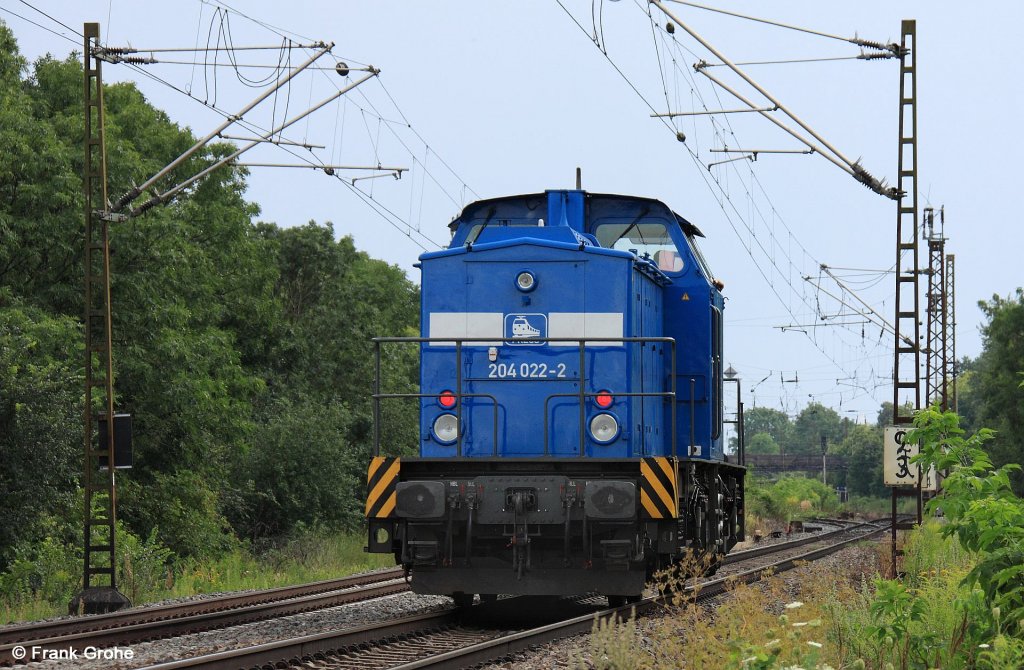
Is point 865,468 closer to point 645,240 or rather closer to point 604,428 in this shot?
point 645,240

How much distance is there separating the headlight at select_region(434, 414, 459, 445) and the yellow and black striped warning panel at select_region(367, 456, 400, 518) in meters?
0.71

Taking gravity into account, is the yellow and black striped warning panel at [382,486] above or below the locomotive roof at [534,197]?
below

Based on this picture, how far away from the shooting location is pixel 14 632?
10148 mm

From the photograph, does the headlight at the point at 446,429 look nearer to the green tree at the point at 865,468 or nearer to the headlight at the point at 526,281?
the headlight at the point at 526,281

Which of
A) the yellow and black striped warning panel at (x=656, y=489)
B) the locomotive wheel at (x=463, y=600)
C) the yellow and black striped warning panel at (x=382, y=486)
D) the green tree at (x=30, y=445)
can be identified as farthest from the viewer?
the green tree at (x=30, y=445)

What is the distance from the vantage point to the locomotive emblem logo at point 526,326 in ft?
37.2

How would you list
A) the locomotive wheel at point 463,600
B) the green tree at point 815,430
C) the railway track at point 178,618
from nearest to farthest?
the railway track at point 178,618 → the locomotive wheel at point 463,600 → the green tree at point 815,430

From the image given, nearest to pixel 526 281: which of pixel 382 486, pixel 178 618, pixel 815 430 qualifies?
pixel 382 486

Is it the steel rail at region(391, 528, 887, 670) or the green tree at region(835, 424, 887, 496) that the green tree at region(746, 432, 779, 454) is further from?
the steel rail at region(391, 528, 887, 670)

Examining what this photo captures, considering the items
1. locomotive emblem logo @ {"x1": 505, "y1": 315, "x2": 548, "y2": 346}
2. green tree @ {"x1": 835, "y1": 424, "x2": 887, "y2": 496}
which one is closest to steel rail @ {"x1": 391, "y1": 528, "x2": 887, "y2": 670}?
locomotive emblem logo @ {"x1": 505, "y1": 315, "x2": 548, "y2": 346}

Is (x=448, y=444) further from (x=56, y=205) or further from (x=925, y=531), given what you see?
(x=56, y=205)

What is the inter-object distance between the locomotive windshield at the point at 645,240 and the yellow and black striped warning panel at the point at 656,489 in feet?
8.73

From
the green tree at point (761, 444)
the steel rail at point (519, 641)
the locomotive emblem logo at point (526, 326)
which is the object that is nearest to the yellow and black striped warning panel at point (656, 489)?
the steel rail at point (519, 641)

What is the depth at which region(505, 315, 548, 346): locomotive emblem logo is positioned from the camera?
11344 millimetres
